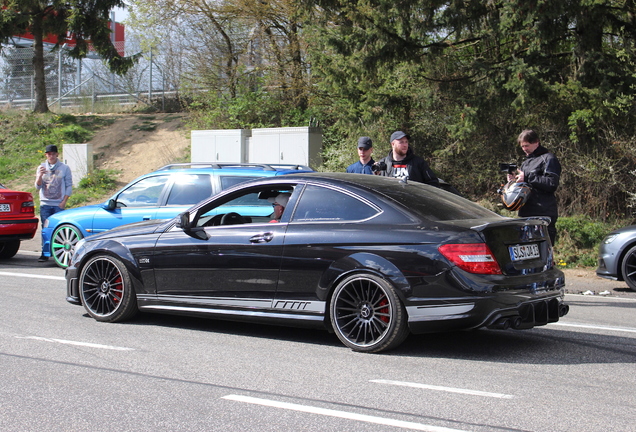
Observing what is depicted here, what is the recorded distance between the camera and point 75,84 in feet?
107

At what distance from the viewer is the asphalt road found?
4309 millimetres

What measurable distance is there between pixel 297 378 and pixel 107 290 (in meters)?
2.93

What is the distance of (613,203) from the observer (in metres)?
14.4

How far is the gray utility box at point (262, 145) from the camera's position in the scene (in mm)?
18516

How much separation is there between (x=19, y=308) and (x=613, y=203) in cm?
1100

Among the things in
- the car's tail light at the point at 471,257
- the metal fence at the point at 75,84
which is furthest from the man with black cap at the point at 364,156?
the metal fence at the point at 75,84

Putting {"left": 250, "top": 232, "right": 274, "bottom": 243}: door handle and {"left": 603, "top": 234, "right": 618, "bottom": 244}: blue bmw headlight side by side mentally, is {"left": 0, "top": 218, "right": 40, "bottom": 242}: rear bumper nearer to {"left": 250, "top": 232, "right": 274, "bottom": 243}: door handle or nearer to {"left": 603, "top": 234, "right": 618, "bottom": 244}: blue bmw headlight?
{"left": 250, "top": 232, "right": 274, "bottom": 243}: door handle

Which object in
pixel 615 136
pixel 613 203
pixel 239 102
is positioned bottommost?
pixel 613 203

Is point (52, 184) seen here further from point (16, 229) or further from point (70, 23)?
point (70, 23)

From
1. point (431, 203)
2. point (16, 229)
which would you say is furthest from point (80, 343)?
point (16, 229)

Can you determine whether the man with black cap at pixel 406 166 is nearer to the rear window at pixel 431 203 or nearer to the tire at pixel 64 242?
the rear window at pixel 431 203

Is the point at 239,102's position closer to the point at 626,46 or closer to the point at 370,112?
the point at 370,112

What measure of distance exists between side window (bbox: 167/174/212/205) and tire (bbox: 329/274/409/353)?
4.49m

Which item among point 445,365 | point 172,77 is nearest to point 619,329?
point 445,365
